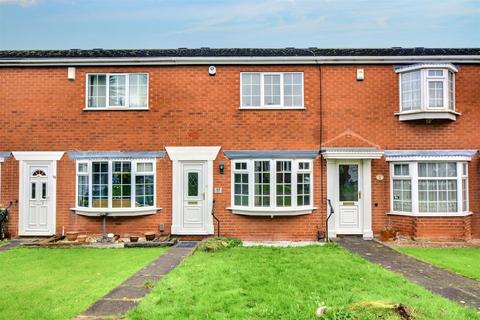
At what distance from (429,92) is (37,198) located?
14.2 m

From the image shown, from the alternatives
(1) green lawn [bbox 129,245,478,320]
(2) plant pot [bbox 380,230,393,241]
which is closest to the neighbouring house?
(2) plant pot [bbox 380,230,393,241]

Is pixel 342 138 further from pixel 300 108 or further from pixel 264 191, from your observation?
pixel 264 191

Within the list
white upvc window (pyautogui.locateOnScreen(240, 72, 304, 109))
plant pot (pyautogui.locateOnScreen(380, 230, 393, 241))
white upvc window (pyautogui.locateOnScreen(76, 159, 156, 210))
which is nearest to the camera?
plant pot (pyautogui.locateOnScreen(380, 230, 393, 241))

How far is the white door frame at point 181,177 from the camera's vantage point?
1296 cm

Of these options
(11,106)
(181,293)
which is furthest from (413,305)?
(11,106)

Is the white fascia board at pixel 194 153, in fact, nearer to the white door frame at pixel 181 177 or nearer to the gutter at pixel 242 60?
the white door frame at pixel 181 177

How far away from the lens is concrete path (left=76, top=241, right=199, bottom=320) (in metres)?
5.91

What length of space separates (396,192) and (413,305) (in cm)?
758

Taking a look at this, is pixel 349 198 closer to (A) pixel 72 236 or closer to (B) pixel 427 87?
(B) pixel 427 87

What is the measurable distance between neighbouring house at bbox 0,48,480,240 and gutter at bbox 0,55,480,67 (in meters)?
0.05

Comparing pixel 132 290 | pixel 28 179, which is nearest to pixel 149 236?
pixel 28 179

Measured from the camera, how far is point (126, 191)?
42.3 feet

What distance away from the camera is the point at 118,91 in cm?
1334

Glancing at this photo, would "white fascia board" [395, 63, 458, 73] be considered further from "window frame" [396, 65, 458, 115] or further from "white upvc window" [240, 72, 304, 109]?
"white upvc window" [240, 72, 304, 109]
